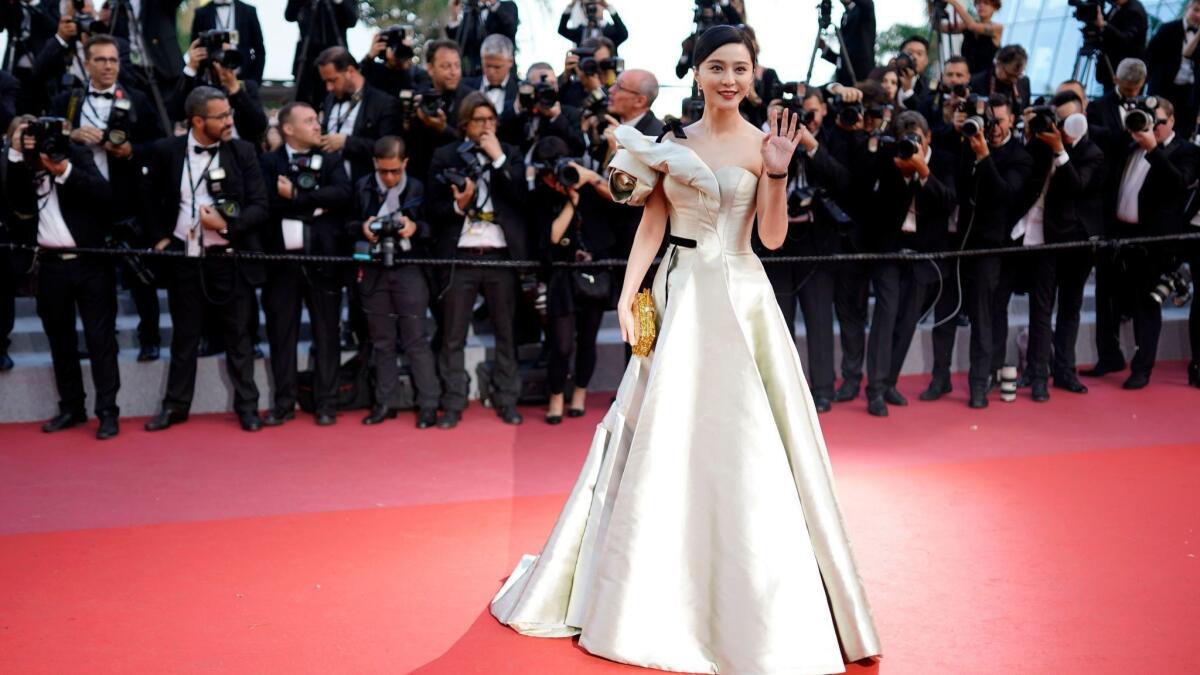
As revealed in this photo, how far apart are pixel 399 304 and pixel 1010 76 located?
4182 mm

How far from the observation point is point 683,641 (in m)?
3.37

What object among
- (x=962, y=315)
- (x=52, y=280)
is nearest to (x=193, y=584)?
(x=52, y=280)

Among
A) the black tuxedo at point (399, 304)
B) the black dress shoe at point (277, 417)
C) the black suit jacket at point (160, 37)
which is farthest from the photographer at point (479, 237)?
the black suit jacket at point (160, 37)

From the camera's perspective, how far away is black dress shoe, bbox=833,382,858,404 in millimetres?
7297

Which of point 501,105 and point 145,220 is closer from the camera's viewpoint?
point 145,220

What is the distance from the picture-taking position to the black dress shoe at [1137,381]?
7.51m

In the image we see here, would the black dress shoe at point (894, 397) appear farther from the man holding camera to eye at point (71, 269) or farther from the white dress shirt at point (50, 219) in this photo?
the white dress shirt at point (50, 219)

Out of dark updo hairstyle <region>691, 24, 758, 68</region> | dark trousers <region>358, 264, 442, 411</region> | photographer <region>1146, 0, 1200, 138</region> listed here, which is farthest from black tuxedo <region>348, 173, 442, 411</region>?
photographer <region>1146, 0, 1200, 138</region>

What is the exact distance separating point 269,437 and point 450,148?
1.82 metres

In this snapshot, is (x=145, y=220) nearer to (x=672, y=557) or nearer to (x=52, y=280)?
(x=52, y=280)

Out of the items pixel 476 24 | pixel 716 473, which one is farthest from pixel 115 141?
pixel 716 473

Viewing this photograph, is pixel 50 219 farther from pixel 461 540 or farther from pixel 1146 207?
pixel 1146 207

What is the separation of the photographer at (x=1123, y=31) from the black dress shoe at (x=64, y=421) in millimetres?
6987

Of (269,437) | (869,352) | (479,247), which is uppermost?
(479,247)
